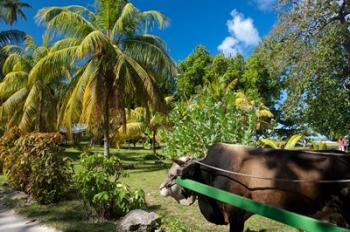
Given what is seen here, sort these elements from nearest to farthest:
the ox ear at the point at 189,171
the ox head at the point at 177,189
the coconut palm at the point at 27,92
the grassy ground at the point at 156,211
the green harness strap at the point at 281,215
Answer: the green harness strap at the point at 281,215
the ox ear at the point at 189,171
the ox head at the point at 177,189
the grassy ground at the point at 156,211
the coconut palm at the point at 27,92

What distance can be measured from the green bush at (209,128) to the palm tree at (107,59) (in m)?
6.95

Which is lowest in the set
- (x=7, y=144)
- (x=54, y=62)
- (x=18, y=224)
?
(x=18, y=224)

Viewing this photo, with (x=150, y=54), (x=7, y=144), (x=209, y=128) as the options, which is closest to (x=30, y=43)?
(x=150, y=54)

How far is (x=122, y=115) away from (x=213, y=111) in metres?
8.90

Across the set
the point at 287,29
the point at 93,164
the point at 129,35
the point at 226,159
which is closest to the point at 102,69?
the point at 129,35

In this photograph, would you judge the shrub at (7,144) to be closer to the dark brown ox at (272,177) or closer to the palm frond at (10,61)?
Result: the dark brown ox at (272,177)

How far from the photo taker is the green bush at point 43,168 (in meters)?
9.55

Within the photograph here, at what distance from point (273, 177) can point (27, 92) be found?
2549 centimetres

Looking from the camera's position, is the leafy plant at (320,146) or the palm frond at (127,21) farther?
the palm frond at (127,21)

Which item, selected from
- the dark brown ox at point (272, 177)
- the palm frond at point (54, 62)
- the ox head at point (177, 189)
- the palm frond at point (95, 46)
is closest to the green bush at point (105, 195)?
the ox head at point (177, 189)

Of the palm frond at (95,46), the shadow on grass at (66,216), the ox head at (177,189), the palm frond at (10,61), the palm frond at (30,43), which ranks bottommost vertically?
the shadow on grass at (66,216)

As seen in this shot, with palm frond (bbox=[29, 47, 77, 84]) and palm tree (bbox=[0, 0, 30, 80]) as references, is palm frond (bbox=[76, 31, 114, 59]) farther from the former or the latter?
palm tree (bbox=[0, 0, 30, 80])

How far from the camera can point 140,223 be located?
670 cm

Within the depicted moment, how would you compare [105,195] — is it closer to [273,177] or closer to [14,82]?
[273,177]
